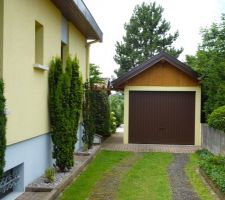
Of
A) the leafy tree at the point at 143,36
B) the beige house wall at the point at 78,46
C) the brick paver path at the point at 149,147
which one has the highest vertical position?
the leafy tree at the point at 143,36

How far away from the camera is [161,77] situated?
19859mm

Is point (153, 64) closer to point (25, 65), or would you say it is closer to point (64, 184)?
point (64, 184)

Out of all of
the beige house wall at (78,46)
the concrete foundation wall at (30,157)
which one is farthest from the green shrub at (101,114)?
the concrete foundation wall at (30,157)

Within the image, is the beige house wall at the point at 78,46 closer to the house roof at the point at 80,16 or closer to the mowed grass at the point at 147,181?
the house roof at the point at 80,16

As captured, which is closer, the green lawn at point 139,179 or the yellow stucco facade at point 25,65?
the yellow stucco facade at point 25,65

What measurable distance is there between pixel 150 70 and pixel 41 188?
11.9 metres

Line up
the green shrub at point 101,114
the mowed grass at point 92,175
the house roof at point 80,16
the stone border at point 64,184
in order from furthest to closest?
the green shrub at point 101,114 < the house roof at point 80,16 < the mowed grass at point 92,175 < the stone border at point 64,184

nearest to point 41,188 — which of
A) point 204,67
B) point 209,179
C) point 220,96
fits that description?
point 209,179

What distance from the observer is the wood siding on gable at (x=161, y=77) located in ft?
64.8

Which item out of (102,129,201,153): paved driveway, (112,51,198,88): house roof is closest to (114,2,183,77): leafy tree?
(112,51,198,88): house roof

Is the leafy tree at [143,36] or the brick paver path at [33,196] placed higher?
the leafy tree at [143,36]

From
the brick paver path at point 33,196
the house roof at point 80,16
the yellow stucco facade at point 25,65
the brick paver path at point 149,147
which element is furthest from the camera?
the brick paver path at point 149,147

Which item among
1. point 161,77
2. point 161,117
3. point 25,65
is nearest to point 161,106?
point 161,117

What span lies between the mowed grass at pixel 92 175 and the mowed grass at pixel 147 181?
72cm
